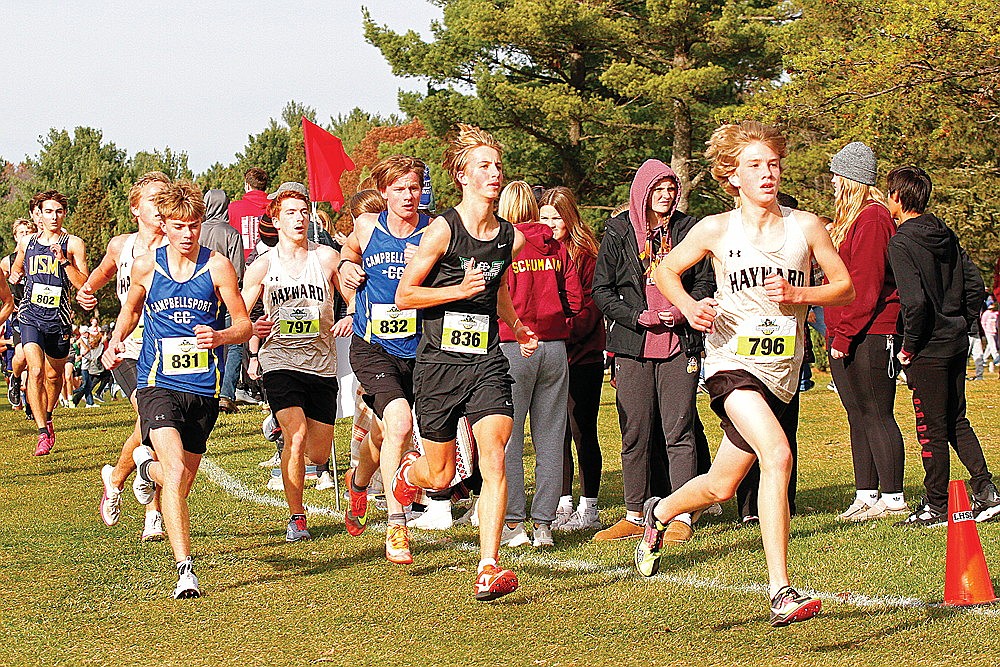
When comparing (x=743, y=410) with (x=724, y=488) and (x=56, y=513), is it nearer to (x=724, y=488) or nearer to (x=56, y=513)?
(x=724, y=488)

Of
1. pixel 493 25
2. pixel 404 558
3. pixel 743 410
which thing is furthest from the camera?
pixel 493 25

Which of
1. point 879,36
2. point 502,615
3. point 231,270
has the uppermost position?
point 879,36

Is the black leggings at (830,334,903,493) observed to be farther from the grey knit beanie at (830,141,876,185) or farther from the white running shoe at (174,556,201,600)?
the white running shoe at (174,556,201,600)

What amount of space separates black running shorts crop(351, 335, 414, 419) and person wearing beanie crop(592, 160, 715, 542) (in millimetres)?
1276

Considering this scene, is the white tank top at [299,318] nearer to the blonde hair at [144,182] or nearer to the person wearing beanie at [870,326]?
the blonde hair at [144,182]

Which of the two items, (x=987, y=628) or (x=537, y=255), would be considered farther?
(x=537, y=255)

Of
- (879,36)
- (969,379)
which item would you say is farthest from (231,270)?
(969,379)

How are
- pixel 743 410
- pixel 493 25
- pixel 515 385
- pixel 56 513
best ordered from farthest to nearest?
1. pixel 493 25
2. pixel 56 513
3. pixel 515 385
4. pixel 743 410

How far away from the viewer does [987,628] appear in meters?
5.60

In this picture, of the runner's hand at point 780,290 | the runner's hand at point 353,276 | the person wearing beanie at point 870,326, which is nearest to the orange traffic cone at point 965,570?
the runner's hand at point 780,290

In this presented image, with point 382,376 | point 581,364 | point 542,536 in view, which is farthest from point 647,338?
point 382,376

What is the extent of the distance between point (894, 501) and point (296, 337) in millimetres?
3836

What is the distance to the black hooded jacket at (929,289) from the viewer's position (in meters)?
8.09

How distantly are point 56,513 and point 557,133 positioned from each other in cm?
2866
